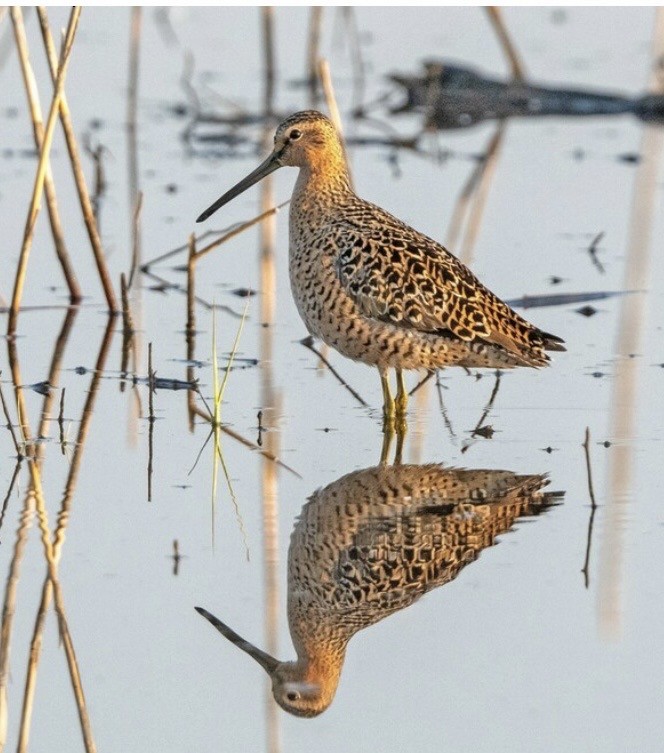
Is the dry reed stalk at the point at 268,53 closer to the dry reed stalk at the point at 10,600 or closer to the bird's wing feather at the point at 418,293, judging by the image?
the bird's wing feather at the point at 418,293

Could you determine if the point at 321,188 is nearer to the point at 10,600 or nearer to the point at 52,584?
the point at 52,584

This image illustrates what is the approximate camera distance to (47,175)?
25.2 ft

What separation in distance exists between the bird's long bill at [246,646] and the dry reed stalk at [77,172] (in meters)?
3.14

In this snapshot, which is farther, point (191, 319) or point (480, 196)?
point (480, 196)

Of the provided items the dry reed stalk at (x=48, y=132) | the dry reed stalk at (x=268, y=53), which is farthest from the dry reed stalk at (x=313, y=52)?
the dry reed stalk at (x=48, y=132)

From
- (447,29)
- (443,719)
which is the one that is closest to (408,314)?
(443,719)

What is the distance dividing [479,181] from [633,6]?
6940 millimetres

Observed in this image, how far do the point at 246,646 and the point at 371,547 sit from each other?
0.74 metres

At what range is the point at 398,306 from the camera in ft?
21.9

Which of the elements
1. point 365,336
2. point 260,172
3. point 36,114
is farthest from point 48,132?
point 365,336

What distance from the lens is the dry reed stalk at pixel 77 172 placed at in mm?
7504

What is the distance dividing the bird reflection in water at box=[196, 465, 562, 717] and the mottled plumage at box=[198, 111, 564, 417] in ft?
2.06

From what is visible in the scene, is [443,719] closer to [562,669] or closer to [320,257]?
[562,669]

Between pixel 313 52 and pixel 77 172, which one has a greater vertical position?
pixel 313 52
